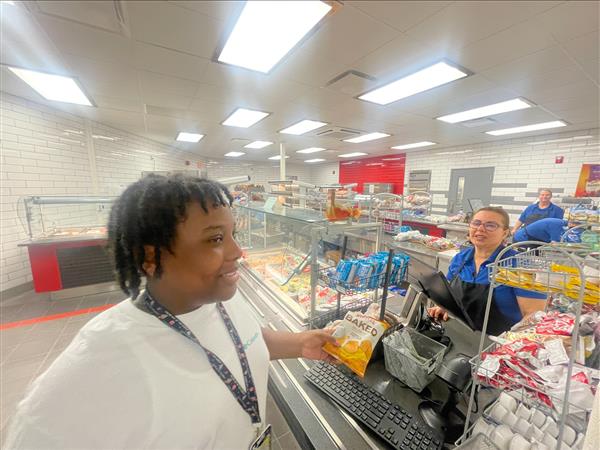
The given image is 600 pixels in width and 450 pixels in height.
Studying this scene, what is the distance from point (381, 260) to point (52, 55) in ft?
12.0

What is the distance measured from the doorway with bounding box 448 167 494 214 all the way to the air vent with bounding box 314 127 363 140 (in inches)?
154

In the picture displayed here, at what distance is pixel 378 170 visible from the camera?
1017cm

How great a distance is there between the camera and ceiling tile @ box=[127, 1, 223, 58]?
5.64 ft

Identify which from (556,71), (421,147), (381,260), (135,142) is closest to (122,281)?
(381,260)

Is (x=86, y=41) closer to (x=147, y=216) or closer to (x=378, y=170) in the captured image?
(x=147, y=216)

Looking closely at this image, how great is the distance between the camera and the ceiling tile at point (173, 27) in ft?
5.64

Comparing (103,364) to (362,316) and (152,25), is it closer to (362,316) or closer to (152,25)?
(362,316)

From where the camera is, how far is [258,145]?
7.49 meters

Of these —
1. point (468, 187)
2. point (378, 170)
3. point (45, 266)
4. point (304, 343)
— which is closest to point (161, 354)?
point (304, 343)

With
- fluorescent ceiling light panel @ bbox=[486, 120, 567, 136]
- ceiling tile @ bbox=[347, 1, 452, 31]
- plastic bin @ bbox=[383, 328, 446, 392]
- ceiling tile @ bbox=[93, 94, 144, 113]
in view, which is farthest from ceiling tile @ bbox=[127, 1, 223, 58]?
fluorescent ceiling light panel @ bbox=[486, 120, 567, 136]

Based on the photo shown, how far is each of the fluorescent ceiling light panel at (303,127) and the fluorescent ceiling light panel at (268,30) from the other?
2.37 meters

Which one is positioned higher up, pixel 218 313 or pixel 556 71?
pixel 556 71

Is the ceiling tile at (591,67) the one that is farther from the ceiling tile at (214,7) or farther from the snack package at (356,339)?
the snack package at (356,339)

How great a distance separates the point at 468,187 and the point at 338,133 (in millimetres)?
4602
